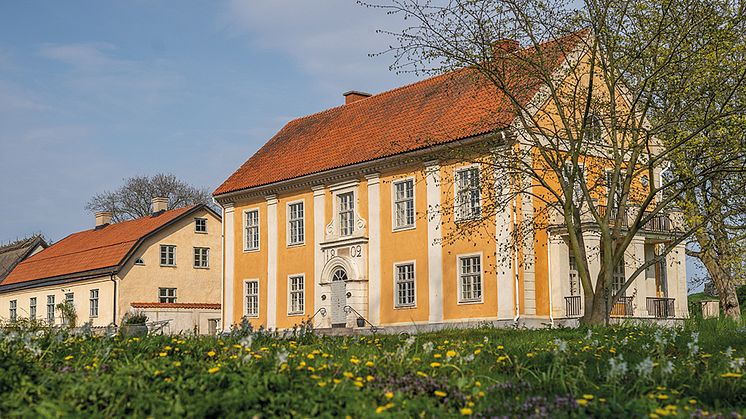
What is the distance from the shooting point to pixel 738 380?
880cm

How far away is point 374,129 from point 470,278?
795 cm

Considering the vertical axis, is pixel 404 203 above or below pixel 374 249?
above

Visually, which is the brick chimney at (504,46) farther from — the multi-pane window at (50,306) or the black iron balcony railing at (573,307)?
the multi-pane window at (50,306)

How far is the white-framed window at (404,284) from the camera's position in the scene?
30.7m

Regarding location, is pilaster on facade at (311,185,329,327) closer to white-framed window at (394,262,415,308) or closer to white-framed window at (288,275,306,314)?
white-framed window at (288,275,306,314)

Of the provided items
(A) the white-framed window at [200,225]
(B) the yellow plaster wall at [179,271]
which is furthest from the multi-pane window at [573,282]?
(A) the white-framed window at [200,225]

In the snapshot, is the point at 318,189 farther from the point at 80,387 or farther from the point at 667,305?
the point at 80,387

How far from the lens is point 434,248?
30016 mm

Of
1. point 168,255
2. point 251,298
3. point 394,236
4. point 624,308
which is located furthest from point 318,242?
point 168,255

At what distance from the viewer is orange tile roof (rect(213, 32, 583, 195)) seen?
30.1 metres

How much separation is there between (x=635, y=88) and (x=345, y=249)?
14823mm

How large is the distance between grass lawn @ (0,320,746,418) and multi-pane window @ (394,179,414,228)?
2009 cm

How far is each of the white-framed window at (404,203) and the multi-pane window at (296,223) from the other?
510 cm

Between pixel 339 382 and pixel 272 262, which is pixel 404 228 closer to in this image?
pixel 272 262
